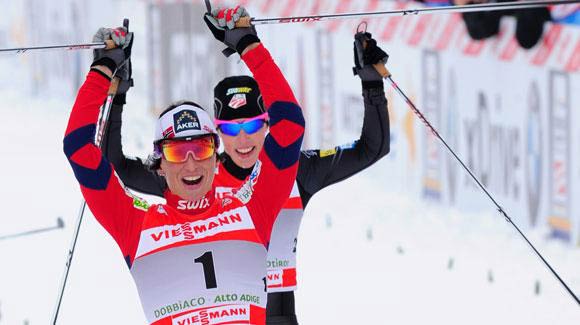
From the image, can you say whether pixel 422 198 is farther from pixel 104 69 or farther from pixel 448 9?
pixel 104 69

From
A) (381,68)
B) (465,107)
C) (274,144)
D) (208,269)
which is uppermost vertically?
(381,68)

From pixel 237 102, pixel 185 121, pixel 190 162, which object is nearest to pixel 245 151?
pixel 237 102

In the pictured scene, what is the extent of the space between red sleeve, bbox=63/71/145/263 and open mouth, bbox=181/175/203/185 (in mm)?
195

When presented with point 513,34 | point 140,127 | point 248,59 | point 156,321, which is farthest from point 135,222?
point 140,127

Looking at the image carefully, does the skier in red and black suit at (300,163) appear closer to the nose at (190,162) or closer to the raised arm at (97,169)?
the nose at (190,162)

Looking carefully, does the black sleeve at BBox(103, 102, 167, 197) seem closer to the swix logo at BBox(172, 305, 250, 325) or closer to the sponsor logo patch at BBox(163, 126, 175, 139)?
the sponsor logo patch at BBox(163, 126, 175, 139)

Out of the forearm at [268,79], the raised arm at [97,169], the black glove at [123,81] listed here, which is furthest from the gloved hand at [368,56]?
the raised arm at [97,169]

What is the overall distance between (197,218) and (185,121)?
1.15 feet

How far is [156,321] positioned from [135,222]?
Result: 35 centimetres

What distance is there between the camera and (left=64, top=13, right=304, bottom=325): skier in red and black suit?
4.16 m

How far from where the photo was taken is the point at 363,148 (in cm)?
515

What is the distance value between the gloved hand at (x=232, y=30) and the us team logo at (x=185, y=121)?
28 cm

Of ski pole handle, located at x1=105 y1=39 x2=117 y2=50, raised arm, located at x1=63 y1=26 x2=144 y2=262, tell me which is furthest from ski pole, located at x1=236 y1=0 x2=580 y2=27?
raised arm, located at x1=63 y1=26 x2=144 y2=262

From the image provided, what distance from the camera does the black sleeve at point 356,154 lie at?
503cm
